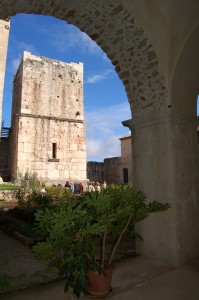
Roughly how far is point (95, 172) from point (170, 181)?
72.3 feet

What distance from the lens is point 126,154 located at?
89.9ft

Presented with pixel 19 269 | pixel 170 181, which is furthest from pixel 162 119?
pixel 19 269

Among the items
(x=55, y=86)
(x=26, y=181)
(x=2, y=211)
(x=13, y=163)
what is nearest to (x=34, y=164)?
(x=13, y=163)

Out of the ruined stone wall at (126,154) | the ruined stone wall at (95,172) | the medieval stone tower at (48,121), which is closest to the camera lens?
the medieval stone tower at (48,121)

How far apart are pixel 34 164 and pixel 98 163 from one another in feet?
30.9

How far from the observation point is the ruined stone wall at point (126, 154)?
2651 cm

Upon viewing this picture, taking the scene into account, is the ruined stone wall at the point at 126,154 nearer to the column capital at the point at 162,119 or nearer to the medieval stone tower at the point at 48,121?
the medieval stone tower at the point at 48,121

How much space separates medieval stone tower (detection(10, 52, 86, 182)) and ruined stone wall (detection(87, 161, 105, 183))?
5.40 metres

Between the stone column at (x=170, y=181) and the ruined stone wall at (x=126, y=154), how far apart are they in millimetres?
21665

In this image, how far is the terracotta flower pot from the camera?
102 inches

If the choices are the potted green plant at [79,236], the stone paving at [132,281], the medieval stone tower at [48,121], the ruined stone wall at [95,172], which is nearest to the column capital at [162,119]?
the potted green plant at [79,236]

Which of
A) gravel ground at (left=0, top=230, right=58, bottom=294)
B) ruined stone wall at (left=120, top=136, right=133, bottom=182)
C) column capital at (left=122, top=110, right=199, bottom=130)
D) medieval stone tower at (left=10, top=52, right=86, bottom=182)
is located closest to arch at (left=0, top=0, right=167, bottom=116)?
column capital at (left=122, top=110, right=199, bottom=130)

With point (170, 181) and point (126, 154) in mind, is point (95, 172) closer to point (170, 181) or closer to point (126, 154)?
point (126, 154)

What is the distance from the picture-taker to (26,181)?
48.7 feet
